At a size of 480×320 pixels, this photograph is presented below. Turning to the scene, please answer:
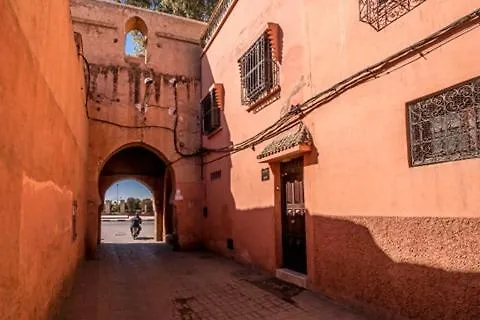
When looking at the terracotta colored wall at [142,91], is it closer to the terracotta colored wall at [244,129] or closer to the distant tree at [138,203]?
the terracotta colored wall at [244,129]

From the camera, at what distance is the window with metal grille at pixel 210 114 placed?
1080 centimetres

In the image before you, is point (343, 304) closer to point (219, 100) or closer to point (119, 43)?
point (219, 100)

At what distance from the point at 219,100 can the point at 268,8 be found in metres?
A: 3.29

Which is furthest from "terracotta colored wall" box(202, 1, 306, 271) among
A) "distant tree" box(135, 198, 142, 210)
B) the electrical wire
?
"distant tree" box(135, 198, 142, 210)

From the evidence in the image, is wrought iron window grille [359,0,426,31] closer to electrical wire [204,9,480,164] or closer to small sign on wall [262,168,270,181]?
electrical wire [204,9,480,164]

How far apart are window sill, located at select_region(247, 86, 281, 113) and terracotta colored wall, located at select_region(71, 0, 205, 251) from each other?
4.17m

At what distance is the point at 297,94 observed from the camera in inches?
261

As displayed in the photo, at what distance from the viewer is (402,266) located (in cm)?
428

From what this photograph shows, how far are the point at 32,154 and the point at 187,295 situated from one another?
389cm

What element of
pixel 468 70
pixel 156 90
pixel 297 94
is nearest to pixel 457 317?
pixel 468 70

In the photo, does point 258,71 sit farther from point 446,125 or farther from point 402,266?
point 402,266

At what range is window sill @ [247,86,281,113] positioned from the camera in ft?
24.1

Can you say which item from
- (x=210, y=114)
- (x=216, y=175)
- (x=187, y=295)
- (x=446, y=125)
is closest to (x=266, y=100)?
(x=210, y=114)

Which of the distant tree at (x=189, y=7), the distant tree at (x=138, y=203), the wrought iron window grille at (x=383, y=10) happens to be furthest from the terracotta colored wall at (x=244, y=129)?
the distant tree at (x=138, y=203)
